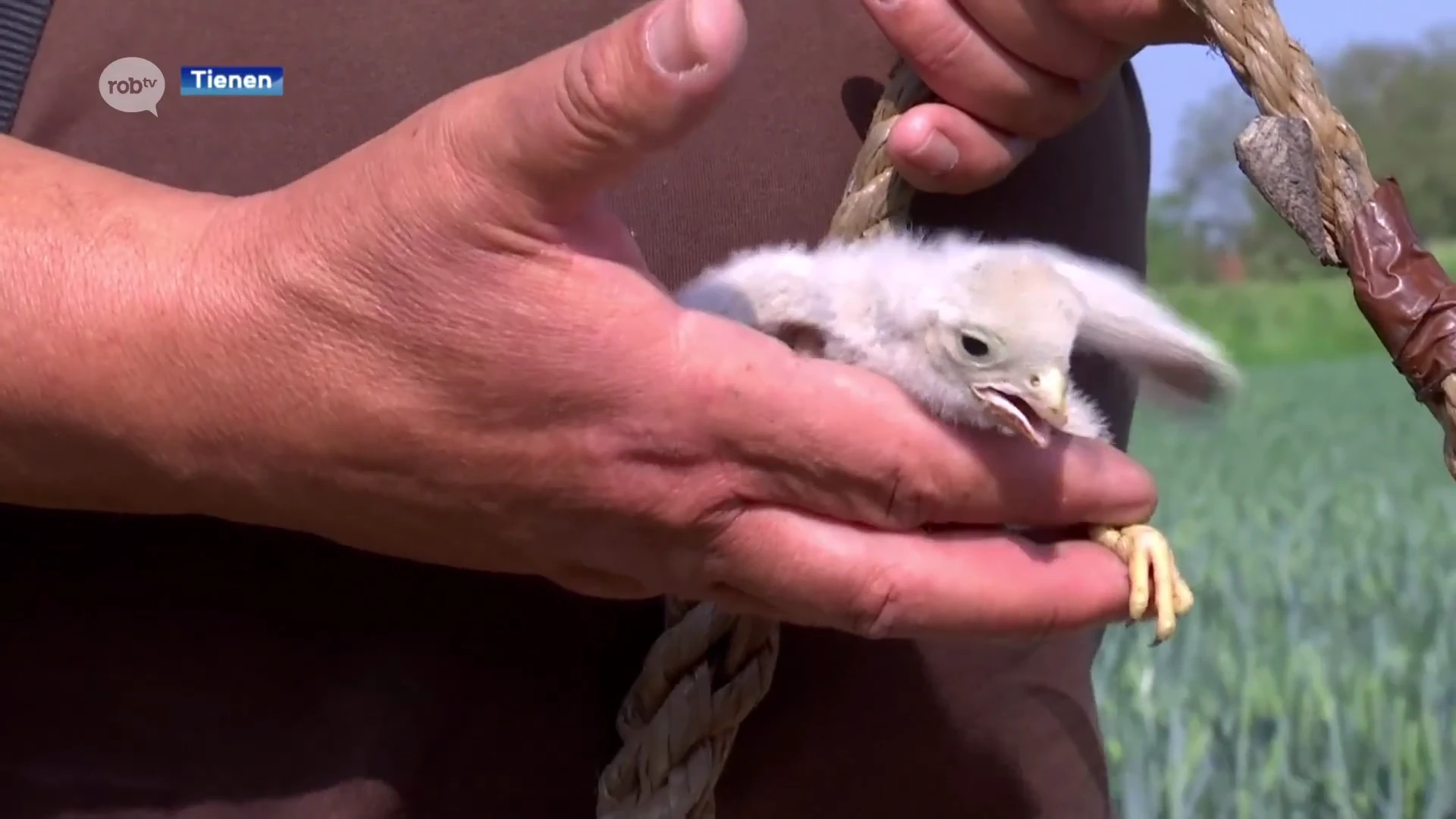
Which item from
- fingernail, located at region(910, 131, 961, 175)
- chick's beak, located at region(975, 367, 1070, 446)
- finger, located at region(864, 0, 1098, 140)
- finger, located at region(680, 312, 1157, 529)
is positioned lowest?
finger, located at region(680, 312, 1157, 529)

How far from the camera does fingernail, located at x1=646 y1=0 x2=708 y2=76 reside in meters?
0.44

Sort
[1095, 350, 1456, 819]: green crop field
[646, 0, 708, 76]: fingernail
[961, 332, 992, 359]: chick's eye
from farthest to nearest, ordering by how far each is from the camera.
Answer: [1095, 350, 1456, 819]: green crop field → [961, 332, 992, 359]: chick's eye → [646, 0, 708, 76]: fingernail

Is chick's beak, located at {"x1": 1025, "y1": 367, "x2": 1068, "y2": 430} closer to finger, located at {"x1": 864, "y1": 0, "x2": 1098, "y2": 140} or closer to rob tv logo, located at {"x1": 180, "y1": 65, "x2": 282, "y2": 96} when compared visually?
finger, located at {"x1": 864, "y1": 0, "x2": 1098, "y2": 140}

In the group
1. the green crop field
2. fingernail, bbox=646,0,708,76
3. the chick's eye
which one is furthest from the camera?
the green crop field

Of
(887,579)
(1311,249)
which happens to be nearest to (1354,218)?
(1311,249)

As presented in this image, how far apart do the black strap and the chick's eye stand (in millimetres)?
487

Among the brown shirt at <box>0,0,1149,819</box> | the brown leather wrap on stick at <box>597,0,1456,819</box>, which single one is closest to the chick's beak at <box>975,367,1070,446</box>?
the brown leather wrap on stick at <box>597,0,1456,819</box>

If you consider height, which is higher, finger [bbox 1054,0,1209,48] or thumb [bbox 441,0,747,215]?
finger [bbox 1054,0,1209,48]

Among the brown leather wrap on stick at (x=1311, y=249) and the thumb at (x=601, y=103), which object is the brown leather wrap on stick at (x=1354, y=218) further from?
the thumb at (x=601, y=103)

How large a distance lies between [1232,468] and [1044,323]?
3.25m

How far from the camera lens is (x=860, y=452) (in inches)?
21.4

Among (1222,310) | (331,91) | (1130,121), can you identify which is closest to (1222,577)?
(1130,121)

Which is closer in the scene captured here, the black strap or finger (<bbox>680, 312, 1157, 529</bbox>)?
finger (<bbox>680, 312, 1157, 529</bbox>)

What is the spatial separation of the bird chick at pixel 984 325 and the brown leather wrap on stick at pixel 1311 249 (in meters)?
0.07
